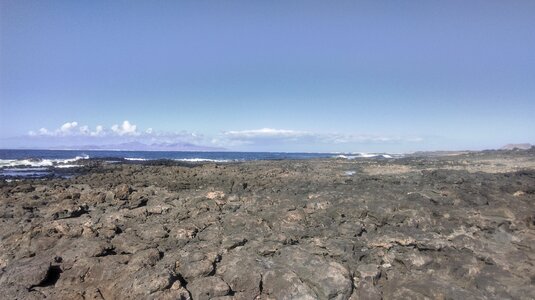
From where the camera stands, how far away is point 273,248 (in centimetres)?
853

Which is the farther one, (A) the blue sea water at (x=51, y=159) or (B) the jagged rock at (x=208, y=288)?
(A) the blue sea water at (x=51, y=159)

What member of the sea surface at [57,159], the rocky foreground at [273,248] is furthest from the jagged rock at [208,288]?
the sea surface at [57,159]

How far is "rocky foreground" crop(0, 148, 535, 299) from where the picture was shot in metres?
7.01

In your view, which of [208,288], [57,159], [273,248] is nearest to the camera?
[208,288]

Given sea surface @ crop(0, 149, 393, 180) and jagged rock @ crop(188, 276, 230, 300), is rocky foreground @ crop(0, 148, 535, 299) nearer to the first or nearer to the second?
jagged rock @ crop(188, 276, 230, 300)

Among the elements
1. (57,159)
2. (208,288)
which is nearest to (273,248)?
(208,288)

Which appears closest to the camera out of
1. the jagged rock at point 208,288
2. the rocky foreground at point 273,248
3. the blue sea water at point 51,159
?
the jagged rock at point 208,288

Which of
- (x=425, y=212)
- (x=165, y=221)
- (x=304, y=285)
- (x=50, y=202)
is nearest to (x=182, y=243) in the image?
(x=165, y=221)

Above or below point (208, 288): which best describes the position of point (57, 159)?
above

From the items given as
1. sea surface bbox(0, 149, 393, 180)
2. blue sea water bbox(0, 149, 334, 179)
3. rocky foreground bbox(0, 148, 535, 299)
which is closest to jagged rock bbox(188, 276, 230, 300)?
rocky foreground bbox(0, 148, 535, 299)

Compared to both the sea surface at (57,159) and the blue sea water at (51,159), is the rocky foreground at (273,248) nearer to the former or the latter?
the sea surface at (57,159)

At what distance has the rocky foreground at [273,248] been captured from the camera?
276 inches

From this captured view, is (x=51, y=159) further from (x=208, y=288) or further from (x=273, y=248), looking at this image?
(x=208, y=288)

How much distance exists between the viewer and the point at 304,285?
6996mm
